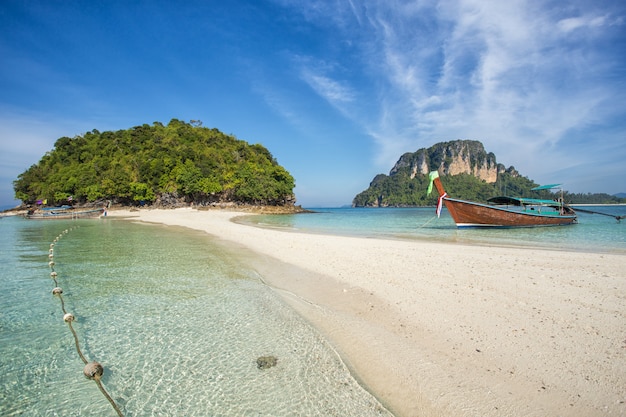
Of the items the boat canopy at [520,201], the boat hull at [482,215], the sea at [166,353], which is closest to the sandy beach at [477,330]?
the sea at [166,353]

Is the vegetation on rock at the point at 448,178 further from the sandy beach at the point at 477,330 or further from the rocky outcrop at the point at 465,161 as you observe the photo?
the sandy beach at the point at 477,330

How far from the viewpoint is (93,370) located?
121 inches

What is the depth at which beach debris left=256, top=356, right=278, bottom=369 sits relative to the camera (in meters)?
3.29

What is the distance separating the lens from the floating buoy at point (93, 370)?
3033 mm

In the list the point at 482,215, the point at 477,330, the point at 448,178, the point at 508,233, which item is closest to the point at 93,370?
the point at 477,330

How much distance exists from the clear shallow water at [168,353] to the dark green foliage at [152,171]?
58231 mm

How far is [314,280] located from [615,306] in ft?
17.6

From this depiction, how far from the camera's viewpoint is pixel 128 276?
7445 mm

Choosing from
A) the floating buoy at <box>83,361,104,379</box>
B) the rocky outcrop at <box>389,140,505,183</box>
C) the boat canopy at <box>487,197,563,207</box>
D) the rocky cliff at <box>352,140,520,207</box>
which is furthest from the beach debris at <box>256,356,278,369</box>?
the rocky outcrop at <box>389,140,505,183</box>

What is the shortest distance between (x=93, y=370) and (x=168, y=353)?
0.76 m

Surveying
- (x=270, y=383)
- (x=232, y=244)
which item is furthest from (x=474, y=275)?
(x=232, y=244)

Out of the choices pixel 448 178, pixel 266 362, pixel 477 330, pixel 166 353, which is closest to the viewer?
pixel 266 362

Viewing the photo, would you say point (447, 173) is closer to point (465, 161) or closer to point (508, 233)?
point (465, 161)

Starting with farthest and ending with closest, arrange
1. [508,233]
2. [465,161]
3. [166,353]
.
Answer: [465,161]
[508,233]
[166,353]
